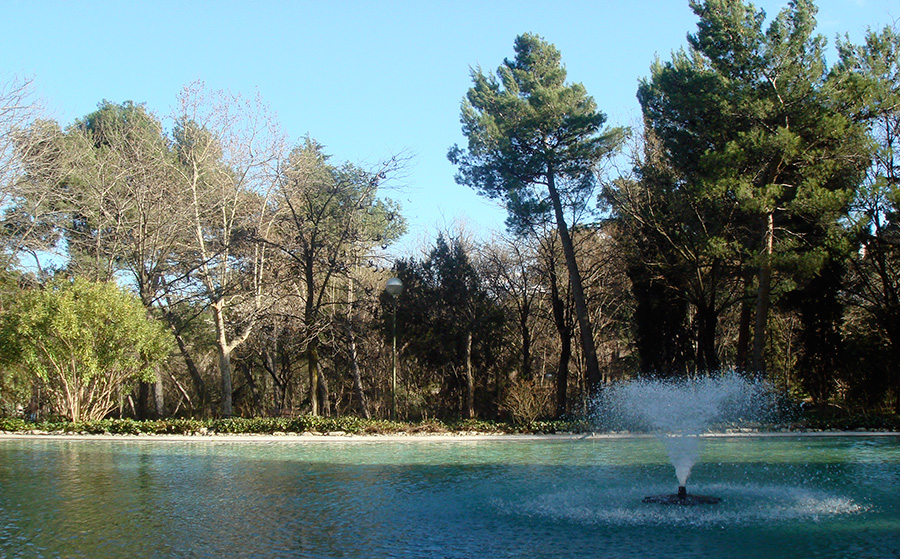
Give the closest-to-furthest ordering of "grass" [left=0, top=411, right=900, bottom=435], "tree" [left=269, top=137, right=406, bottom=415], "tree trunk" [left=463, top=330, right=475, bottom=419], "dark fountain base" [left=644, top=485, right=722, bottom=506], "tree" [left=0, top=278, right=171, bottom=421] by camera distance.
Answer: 1. "dark fountain base" [left=644, top=485, right=722, bottom=506]
2. "grass" [left=0, top=411, right=900, bottom=435]
3. "tree" [left=0, top=278, right=171, bottom=421]
4. "tree" [left=269, top=137, right=406, bottom=415]
5. "tree trunk" [left=463, top=330, right=475, bottom=419]

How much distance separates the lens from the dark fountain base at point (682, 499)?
8.66m

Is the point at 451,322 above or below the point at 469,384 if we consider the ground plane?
above

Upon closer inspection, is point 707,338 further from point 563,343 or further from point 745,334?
point 563,343

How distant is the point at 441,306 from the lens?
1009 inches

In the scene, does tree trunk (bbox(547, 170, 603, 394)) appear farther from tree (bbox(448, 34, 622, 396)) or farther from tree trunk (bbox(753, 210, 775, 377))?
tree trunk (bbox(753, 210, 775, 377))

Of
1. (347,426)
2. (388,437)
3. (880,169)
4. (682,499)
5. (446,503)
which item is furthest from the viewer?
(880,169)

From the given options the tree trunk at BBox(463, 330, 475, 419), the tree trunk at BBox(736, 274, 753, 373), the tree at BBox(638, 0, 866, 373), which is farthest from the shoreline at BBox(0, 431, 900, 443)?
the tree trunk at BBox(463, 330, 475, 419)

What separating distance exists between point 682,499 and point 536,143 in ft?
55.9

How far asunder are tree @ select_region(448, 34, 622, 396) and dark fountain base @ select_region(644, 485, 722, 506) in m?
13.9

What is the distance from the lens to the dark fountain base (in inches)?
341

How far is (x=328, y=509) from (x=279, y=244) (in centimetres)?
1526

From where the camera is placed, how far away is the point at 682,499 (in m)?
8.70

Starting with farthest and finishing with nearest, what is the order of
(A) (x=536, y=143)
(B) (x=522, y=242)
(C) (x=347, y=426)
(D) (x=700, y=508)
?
(B) (x=522, y=242)
(A) (x=536, y=143)
(C) (x=347, y=426)
(D) (x=700, y=508)

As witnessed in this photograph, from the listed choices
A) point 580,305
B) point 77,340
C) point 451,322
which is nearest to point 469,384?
point 451,322
